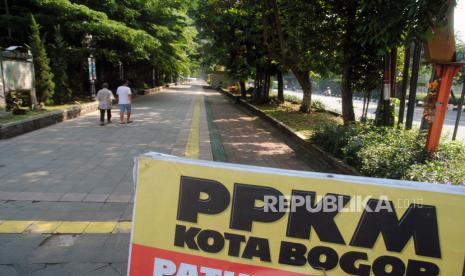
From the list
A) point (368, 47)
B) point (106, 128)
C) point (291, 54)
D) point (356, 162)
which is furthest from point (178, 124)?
point (356, 162)

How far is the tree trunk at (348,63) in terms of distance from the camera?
9.52m

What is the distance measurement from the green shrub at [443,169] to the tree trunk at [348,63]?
400 cm

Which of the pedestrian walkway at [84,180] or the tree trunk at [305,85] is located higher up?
the tree trunk at [305,85]

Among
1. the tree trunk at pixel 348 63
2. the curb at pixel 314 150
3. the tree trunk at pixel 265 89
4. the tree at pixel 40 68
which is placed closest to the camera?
the curb at pixel 314 150

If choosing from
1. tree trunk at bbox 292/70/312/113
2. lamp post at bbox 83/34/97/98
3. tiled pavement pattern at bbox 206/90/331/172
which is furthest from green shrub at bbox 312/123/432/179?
lamp post at bbox 83/34/97/98

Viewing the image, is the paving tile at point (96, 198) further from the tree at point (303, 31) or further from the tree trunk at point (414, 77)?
the tree at point (303, 31)

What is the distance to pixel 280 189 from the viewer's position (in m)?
2.26

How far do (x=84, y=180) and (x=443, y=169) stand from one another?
5.23m

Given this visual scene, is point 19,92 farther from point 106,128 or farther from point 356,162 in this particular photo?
point 356,162

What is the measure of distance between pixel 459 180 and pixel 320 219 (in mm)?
2725

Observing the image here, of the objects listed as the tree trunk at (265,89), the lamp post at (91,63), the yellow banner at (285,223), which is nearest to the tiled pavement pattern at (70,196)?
the yellow banner at (285,223)

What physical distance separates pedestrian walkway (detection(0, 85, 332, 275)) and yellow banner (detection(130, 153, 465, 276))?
1.17m

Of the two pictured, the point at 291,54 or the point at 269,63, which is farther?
the point at 269,63

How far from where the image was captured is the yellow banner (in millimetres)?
2090
